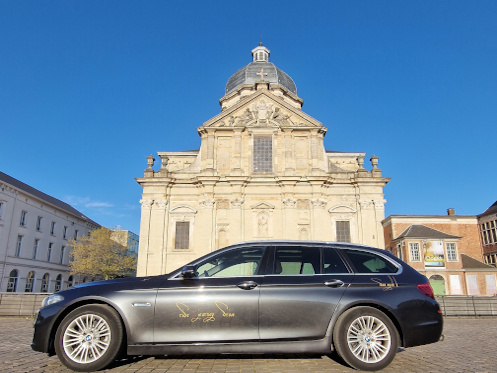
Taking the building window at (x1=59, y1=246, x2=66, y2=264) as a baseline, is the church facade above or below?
above

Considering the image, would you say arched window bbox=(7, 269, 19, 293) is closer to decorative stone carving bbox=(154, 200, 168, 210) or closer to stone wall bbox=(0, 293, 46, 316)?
decorative stone carving bbox=(154, 200, 168, 210)

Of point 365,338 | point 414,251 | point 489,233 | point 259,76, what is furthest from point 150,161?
point 489,233

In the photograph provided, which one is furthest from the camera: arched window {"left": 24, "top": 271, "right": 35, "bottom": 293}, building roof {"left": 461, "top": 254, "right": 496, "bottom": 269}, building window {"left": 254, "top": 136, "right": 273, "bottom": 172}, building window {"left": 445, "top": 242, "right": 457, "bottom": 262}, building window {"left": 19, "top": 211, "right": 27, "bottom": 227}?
arched window {"left": 24, "top": 271, "right": 35, "bottom": 293}

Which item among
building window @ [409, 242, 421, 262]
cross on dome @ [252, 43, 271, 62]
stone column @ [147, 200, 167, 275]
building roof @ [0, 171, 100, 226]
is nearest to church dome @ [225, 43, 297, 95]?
cross on dome @ [252, 43, 271, 62]

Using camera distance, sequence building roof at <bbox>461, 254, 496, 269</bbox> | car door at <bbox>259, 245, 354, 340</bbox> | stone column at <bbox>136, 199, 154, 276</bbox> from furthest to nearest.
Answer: building roof at <bbox>461, 254, 496, 269</bbox> < stone column at <bbox>136, 199, 154, 276</bbox> < car door at <bbox>259, 245, 354, 340</bbox>

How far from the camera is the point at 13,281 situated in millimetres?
35594

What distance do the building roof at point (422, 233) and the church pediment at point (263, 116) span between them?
11.9 m

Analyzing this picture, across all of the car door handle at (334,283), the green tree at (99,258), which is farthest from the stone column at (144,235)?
the car door handle at (334,283)

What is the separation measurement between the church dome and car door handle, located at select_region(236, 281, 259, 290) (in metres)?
38.4

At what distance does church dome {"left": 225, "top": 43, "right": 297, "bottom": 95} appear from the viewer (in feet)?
139

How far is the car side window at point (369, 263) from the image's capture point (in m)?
5.61

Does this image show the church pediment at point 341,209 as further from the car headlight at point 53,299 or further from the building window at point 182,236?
the car headlight at point 53,299

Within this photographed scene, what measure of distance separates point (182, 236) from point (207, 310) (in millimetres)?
23850

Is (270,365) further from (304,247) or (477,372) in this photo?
(477,372)
